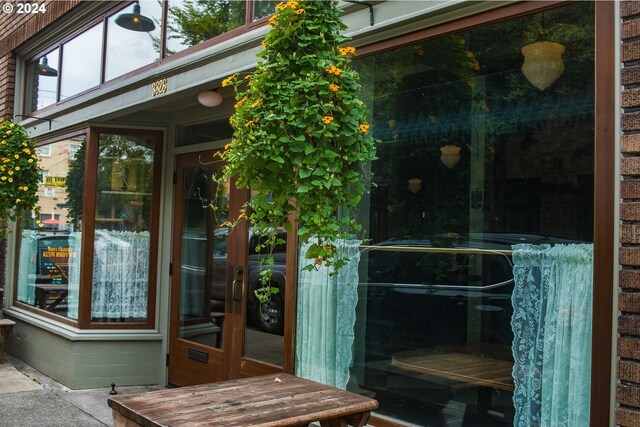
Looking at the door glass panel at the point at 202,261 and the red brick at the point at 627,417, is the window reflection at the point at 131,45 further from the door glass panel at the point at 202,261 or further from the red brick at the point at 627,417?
the red brick at the point at 627,417

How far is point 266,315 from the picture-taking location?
15.4 ft

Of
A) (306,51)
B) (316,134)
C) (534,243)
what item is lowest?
(534,243)

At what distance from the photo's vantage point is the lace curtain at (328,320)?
3.73 metres

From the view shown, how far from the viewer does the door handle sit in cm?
506

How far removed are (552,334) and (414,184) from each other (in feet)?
3.77

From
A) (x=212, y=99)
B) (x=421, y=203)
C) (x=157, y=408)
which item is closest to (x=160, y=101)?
(x=212, y=99)

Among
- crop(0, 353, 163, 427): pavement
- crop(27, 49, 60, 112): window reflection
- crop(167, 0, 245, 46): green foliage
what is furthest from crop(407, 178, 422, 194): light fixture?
crop(27, 49, 60, 112): window reflection

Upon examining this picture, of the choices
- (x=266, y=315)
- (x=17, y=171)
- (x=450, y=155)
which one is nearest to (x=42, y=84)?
(x=17, y=171)

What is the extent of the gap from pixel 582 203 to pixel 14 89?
7324 millimetres

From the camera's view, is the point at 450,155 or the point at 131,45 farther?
the point at 131,45

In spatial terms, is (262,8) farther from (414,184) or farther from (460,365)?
(460,365)

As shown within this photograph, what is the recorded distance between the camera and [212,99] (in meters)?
4.86

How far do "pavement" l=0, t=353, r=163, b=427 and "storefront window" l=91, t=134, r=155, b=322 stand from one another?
2.48 ft

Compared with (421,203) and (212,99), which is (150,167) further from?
(421,203)
